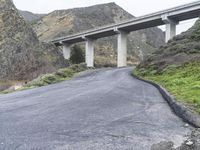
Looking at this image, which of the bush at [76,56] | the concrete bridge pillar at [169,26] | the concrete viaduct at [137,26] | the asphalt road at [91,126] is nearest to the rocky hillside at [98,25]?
the bush at [76,56]

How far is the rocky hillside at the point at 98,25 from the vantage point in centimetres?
10288

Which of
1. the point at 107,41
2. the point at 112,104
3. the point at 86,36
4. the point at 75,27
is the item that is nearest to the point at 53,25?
the point at 75,27

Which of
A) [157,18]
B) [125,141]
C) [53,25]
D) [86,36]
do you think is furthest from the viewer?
[53,25]

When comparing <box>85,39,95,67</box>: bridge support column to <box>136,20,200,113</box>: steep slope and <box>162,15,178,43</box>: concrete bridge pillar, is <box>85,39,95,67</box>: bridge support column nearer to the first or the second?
<box>162,15,178,43</box>: concrete bridge pillar

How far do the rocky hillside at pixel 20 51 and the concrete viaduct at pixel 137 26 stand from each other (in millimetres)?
10052

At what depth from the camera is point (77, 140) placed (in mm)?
8336

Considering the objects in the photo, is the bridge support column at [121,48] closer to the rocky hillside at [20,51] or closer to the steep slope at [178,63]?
the rocky hillside at [20,51]

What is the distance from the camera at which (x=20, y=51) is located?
201 feet

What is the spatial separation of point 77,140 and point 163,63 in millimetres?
23430

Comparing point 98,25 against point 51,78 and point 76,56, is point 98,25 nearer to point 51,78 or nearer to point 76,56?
point 76,56

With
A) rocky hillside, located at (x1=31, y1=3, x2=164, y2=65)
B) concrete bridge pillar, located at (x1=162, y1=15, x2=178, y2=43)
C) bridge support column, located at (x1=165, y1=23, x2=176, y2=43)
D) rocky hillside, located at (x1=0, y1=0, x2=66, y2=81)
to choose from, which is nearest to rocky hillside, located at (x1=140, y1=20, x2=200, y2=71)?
concrete bridge pillar, located at (x1=162, y1=15, x2=178, y2=43)

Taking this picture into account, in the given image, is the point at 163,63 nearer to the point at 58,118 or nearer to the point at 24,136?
the point at 58,118

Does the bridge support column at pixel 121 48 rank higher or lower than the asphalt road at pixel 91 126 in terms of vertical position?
higher

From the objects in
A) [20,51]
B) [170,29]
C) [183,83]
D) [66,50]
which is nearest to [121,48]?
[170,29]
